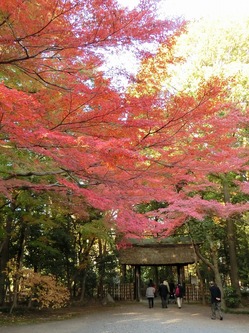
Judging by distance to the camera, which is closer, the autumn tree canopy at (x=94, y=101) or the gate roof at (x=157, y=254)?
the autumn tree canopy at (x=94, y=101)

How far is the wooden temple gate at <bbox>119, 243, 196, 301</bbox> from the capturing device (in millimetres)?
17016

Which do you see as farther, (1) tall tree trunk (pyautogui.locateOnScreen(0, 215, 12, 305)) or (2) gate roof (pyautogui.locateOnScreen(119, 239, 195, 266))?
(2) gate roof (pyautogui.locateOnScreen(119, 239, 195, 266))

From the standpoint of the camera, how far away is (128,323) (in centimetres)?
977

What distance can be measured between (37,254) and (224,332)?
10086mm

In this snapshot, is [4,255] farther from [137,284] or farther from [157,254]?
[157,254]

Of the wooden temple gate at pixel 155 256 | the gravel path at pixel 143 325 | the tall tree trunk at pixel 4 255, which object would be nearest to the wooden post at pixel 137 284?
the wooden temple gate at pixel 155 256

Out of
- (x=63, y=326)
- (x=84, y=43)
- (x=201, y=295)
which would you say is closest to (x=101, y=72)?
(x=84, y=43)

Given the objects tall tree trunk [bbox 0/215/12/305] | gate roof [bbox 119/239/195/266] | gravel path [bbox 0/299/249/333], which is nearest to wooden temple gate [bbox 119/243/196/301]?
gate roof [bbox 119/239/195/266]

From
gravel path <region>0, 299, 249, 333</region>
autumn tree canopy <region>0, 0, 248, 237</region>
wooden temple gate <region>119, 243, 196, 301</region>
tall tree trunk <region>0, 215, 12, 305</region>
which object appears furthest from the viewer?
wooden temple gate <region>119, 243, 196, 301</region>

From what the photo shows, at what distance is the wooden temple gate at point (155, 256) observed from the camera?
17.0 meters

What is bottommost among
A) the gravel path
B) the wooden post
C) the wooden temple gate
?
the gravel path

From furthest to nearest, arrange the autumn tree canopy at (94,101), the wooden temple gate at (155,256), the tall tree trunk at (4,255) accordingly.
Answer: the wooden temple gate at (155,256) < the tall tree trunk at (4,255) < the autumn tree canopy at (94,101)

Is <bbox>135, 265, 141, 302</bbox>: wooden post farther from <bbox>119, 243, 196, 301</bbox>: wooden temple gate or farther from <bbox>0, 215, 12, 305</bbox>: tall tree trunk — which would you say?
<bbox>0, 215, 12, 305</bbox>: tall tree trunk

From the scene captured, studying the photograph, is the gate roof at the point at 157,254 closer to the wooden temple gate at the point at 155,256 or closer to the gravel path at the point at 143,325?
the wooden temple gate at the point at 155,256
